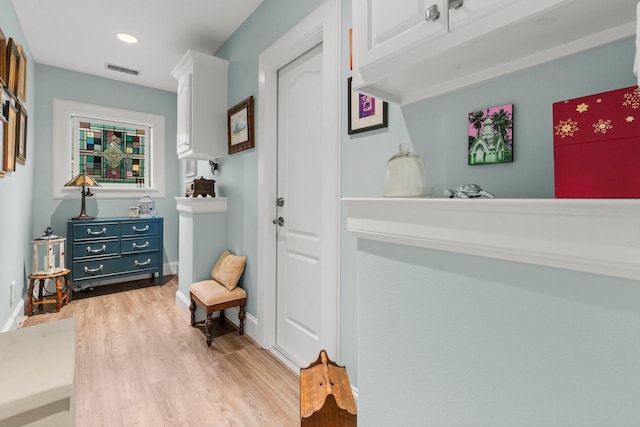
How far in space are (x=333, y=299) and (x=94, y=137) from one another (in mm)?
4013

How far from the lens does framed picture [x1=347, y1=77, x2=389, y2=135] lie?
1395mm

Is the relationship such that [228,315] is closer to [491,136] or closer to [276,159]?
[276,159]

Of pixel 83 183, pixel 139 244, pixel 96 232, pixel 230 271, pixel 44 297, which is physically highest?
pixel 83 183

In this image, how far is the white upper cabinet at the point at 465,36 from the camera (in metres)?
0.72

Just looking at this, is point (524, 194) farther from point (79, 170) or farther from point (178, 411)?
point (79, 170)

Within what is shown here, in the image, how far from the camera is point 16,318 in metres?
2.60

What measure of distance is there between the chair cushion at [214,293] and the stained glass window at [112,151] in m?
2.47

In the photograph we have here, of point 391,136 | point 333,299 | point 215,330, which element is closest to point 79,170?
point 215,330

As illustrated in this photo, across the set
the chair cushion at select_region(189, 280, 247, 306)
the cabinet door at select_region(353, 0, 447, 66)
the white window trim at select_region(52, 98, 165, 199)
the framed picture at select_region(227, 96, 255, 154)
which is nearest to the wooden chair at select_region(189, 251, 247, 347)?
the chair cushion at select_region(189, 280, 247, 306)

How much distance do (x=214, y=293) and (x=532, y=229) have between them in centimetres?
226

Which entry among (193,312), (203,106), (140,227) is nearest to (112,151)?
(140,227)

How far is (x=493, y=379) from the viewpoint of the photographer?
0.66m

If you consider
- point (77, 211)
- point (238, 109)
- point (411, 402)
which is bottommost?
point (411, 402)

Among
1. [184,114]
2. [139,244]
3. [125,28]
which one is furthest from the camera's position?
[139,244]
